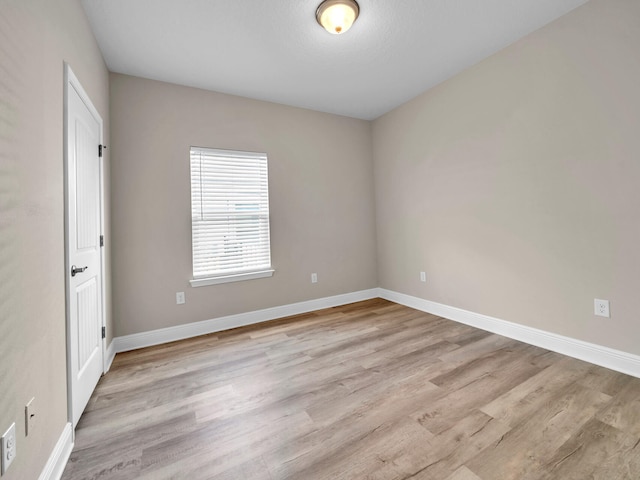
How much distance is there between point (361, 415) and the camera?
5.30ft

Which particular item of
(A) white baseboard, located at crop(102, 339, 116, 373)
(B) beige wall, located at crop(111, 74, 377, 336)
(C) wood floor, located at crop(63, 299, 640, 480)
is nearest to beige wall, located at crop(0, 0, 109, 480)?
(C) wood floor, located at crop(63, 299, 640, 480)

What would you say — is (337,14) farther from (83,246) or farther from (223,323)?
(223,323)

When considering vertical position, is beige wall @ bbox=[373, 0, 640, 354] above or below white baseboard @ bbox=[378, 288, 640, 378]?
above

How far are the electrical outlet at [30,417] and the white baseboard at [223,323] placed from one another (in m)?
1.64

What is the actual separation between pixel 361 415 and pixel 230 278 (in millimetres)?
2045

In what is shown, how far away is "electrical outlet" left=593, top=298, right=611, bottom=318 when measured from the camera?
6.64 feet

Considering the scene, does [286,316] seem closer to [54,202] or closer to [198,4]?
[54,202]

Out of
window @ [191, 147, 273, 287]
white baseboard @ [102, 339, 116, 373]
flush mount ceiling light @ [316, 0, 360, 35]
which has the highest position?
flush mount ceiling light @ [316, 0, 360, 35]

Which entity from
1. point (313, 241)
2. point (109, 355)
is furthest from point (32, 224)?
point (313, 241)

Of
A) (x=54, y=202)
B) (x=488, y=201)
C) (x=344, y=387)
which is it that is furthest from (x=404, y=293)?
(x=54, y=202)

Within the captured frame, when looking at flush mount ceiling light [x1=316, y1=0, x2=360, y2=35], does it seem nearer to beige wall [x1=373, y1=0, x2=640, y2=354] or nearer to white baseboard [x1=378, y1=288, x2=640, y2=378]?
beige wall [x1=373, y1=0, x2=640, y2=354]

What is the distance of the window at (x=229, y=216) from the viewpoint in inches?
117

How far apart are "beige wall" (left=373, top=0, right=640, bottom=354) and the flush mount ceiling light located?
5.25 feet

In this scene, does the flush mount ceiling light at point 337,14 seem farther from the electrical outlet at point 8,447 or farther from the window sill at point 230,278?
the electrical outlet at point 8,447
